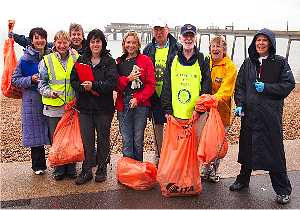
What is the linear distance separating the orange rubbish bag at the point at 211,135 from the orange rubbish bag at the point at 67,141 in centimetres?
134

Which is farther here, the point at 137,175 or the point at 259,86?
the point at 137,175

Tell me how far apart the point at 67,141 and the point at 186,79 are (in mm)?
1465

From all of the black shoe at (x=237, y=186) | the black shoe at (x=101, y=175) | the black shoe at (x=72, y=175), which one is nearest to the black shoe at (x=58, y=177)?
the black shoe at (x=72, y=175)

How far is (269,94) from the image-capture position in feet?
13.5

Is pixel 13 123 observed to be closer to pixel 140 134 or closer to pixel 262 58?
pixel 140 134

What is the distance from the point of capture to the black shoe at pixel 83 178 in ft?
15.2

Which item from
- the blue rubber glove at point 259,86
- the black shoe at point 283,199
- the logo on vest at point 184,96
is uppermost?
the blue rubber glove at point 259,86

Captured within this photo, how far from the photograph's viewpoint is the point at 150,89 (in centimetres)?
455

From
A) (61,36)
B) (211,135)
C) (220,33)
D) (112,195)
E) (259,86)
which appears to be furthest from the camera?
(220,33)

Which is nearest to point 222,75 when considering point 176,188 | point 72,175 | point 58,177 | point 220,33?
point 176,188

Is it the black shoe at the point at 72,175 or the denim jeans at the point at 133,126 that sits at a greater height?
the denim jeans at the point at 133,126

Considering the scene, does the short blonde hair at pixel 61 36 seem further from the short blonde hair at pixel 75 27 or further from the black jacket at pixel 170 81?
the black jacket at pixel 170 81

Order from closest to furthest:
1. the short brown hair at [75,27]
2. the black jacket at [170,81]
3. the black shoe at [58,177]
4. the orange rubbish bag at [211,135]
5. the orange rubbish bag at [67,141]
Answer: the orange rubbish bag at [211,135]
the black jacket at [170,81]
the orange rubbish bag at [67,141]
the black shoe at [58,177]
the short brown hair at [75,27]

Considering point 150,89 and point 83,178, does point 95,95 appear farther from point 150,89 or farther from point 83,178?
point 83,178
